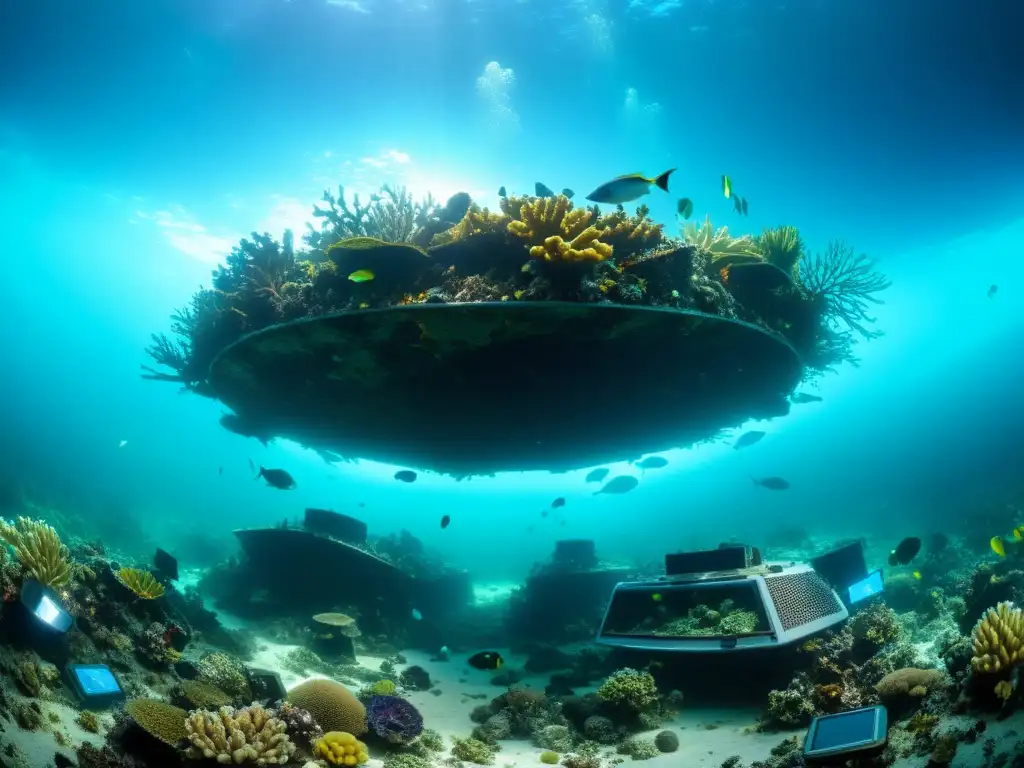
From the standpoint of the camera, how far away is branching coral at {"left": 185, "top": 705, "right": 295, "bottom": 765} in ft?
15.7

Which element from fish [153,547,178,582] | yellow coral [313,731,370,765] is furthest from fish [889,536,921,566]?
fish [153,547,178,582]

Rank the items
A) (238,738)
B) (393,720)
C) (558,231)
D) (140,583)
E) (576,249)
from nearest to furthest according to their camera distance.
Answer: (238,738) → (393,720) → (576,249) → (558,231) → (140,583)

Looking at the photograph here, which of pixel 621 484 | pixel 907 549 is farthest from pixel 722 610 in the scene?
pixel 621 484

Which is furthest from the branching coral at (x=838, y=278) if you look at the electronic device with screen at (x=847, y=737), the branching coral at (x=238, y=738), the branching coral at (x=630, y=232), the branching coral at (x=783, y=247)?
the branching coral at (x=238, y=738)

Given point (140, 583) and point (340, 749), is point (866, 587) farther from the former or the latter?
point (140, 583)

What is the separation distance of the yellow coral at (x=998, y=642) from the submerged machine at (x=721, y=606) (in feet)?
7.55

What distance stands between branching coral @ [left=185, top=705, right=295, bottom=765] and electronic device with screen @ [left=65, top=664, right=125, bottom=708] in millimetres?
1246

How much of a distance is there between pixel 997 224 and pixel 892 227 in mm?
6279

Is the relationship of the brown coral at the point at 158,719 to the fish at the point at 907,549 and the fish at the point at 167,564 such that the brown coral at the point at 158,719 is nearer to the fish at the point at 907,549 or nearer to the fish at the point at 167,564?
the fish at the point at 167,564

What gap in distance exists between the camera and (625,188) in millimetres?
5875

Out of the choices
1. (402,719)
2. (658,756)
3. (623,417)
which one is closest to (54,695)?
(402,719)

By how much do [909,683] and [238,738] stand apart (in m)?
7.73

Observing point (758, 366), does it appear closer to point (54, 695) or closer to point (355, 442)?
point (355, 442)

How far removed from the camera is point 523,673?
1146 cm
